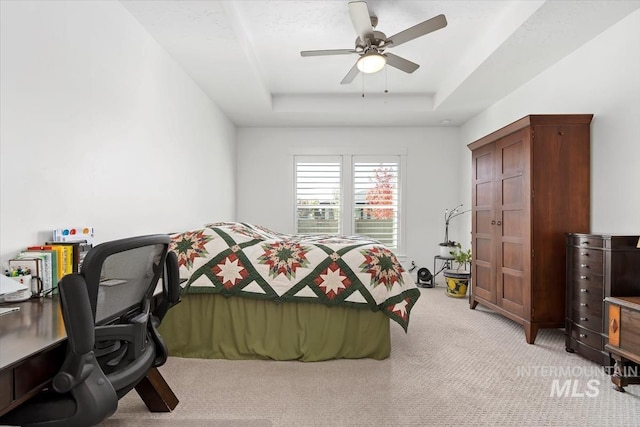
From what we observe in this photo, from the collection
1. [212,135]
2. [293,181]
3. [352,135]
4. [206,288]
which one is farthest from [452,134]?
[206,288]

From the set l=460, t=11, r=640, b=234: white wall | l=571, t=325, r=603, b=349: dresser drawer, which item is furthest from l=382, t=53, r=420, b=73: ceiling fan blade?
l=571, t=325, r=603, b=349: dresser drawer

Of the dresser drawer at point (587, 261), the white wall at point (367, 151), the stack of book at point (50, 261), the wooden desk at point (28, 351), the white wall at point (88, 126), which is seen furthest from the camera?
the white wall at point (367, 151)

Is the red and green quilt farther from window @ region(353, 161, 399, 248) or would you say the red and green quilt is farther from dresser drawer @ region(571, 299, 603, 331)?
window @ region(353, 161, 399, 248)

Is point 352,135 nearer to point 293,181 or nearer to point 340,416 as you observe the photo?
point 293,181

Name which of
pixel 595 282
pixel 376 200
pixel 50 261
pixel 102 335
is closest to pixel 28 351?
pixel 102 335

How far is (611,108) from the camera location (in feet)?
9.58

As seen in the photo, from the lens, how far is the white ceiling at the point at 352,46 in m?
2.79

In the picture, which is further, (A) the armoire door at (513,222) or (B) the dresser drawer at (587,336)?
(A) the armoire door at (513,222)

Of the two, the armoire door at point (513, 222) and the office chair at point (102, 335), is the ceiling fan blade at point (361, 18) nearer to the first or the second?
the armoire door at point (513, 222)

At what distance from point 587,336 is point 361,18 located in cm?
271

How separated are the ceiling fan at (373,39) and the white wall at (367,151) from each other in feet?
8.96

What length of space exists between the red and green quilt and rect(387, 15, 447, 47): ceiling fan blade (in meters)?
1.58

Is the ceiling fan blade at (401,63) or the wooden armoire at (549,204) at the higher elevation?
the ceiling fan blade at (401,63)

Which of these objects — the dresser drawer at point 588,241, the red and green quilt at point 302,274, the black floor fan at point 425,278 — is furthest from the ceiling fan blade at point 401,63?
the black floor fan at point 425,278
